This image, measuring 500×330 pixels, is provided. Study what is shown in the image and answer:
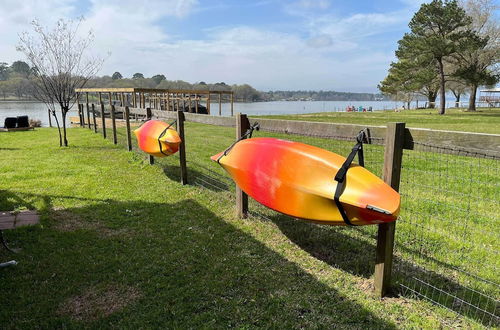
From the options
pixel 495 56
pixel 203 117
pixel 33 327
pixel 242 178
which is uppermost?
pixel 495 56

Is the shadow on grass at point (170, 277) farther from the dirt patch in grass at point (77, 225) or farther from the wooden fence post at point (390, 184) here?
the wooden fence post at point (390, 184)

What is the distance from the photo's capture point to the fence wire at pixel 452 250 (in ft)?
9.05

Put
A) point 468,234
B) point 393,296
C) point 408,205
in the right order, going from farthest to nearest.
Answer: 1. point 408,205
2. point 468,234
3. point 393,296

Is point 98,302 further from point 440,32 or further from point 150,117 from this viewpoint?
point 440,32

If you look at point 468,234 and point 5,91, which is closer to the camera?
point 468,234

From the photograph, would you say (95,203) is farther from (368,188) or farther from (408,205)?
(408,205)

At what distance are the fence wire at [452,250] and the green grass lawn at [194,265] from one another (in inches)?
1.1

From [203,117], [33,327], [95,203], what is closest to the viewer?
[33,327]

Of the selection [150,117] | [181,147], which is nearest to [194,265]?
[181,147]

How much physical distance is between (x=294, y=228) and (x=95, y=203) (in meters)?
3.19

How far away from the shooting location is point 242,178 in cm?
362

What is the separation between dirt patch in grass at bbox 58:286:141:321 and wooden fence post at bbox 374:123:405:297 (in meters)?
2.12

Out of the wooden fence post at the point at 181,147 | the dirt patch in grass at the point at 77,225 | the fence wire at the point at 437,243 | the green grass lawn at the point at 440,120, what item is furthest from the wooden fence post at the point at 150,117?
the green grass lawn at the point at 440,120

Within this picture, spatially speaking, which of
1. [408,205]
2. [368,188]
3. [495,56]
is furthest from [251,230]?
[495,56]
